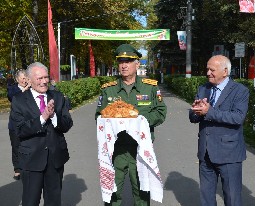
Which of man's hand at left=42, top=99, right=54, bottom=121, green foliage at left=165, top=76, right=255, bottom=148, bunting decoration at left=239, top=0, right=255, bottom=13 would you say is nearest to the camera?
man's hand at left=42, top=99, right=54, bottom=121

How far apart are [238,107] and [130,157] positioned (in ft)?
3.84

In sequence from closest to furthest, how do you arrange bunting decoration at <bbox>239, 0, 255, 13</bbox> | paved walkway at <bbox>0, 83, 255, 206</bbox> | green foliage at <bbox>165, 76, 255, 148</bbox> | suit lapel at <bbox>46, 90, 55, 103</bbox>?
suit lapel at <bbox>46, 90, 55, 103</bbox> < paved walkway at <bbox>0, 83, 255, 206</bbox> < green foliage at <bbox>165, 76, 255, 148</bbox> < bunting decoration at <bbox>239, 0, 255, 13</bbox>

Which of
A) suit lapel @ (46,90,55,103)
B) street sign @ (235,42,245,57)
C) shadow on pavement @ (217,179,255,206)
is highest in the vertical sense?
street sign @ (235,42,245,57)

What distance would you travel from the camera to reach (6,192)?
6.05m

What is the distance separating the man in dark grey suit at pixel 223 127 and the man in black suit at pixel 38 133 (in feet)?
4.36

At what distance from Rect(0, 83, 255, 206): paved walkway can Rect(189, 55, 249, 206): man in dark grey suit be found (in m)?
1.41

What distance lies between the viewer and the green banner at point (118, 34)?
26.7 meters

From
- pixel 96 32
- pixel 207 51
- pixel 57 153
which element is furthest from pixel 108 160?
pixel 207 51

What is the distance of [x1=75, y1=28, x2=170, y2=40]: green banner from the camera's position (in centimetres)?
2669

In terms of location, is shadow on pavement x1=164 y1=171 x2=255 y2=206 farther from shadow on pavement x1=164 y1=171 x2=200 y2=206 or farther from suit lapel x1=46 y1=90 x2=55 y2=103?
suit lapel x1=46 y1=90 x2=55 y2=103

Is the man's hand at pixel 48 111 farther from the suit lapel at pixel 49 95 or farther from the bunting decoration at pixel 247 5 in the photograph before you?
the bunting decoration at pixel 247 5

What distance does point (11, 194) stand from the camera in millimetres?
5945

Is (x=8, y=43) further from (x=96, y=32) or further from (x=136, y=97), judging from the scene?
(x=136, y=97)

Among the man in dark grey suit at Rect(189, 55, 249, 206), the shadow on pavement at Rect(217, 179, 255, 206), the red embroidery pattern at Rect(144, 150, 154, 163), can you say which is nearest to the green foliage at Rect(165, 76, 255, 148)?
the shadow on pavement at Rect(217, 179, 255, 206)
